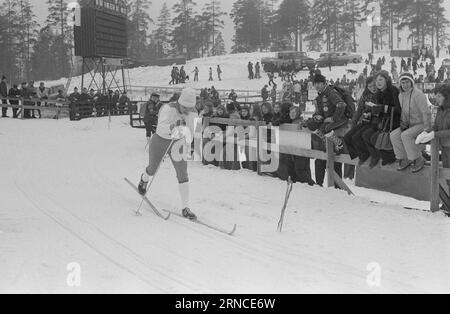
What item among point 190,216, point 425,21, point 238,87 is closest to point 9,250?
point 190,216

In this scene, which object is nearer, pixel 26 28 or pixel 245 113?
pixel 245 113

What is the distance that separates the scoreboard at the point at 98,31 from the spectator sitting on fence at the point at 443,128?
25.6 meters

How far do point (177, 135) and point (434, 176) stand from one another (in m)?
3.54

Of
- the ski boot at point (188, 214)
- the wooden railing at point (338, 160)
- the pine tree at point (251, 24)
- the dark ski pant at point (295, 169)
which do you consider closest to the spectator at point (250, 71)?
the wooden railing at point (338, 160)

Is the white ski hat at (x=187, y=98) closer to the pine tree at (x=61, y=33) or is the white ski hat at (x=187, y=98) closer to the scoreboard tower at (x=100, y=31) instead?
the scoreboard tower at (x=100, y=31)

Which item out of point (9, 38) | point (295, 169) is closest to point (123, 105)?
point (295, 169)

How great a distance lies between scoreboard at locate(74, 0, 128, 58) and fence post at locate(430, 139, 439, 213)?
25.7 meters

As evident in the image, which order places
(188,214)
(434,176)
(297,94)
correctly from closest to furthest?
(434,176), (188,214), (297,94)

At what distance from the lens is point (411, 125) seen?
788cm

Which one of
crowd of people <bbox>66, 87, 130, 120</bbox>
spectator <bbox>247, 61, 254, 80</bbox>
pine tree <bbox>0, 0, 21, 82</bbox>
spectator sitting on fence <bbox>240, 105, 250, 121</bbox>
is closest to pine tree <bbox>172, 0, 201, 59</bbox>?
pine tree <bbox>0, 0, 21, 82</bbox>

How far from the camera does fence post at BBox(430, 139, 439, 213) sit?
7.45 meters

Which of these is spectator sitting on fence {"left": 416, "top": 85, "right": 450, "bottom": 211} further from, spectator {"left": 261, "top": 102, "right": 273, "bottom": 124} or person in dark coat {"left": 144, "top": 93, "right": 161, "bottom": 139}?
person in dark coat {"left": 144, "top": 93, "right": 161, "bottom": 139}

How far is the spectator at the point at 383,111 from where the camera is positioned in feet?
26.6

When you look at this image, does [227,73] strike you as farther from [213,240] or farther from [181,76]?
[213,240]
